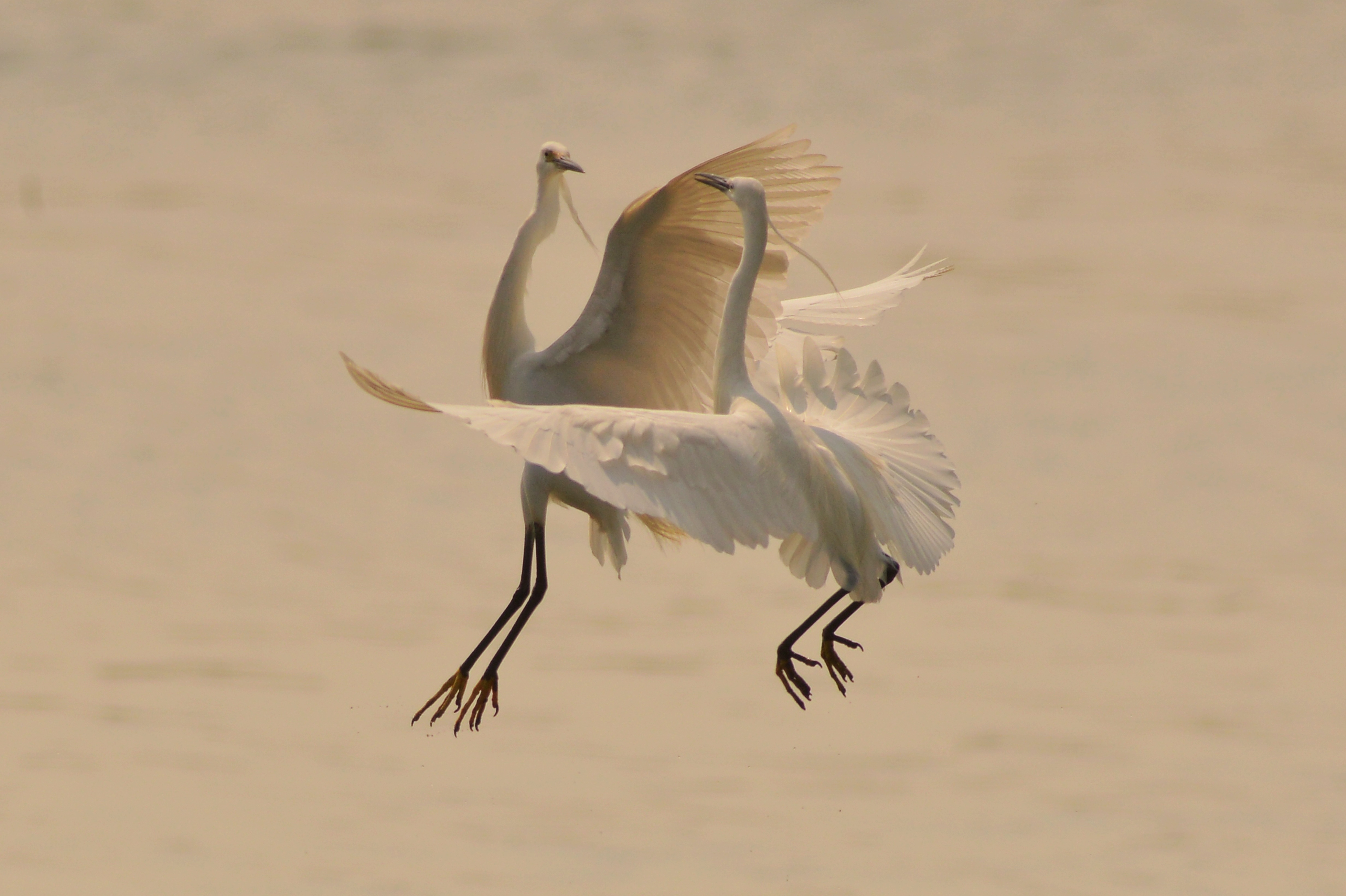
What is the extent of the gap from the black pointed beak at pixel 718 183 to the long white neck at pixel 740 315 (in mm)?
61

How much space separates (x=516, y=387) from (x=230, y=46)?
1413 cm

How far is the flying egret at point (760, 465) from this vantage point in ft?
18.8

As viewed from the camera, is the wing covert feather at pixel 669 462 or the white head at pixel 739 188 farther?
the white head at pixel 739 188

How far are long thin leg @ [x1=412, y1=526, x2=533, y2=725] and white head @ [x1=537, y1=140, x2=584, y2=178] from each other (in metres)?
1.24

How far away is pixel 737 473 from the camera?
5961mm

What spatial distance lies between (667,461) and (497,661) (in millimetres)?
1302

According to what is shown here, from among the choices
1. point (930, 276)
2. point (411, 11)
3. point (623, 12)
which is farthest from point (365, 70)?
point (930, 276)

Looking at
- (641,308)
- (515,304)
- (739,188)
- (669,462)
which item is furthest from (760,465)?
(515,304)

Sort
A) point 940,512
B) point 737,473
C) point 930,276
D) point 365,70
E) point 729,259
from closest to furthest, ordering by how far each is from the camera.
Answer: point 737,473, point 940,512, point 729,259, point 930,276, point 365,70

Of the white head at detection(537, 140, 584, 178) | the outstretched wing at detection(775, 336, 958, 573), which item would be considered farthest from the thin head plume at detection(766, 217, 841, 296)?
the white head at detection(537, 140, 584, 178)

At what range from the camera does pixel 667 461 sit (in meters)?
5.85

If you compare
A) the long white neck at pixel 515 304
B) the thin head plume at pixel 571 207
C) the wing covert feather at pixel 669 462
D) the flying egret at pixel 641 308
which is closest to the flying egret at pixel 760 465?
the wing covert feather at pixel 669 462

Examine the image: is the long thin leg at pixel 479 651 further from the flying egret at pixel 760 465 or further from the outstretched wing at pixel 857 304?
the outstretched wing at pixel 857 304

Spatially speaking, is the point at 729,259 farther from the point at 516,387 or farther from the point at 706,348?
the point at 516,387
